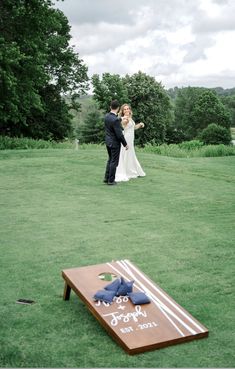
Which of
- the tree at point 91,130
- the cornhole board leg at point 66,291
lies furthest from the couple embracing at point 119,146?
the tree at point 91,130

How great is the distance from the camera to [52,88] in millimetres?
40625

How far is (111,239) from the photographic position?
7.48 meters

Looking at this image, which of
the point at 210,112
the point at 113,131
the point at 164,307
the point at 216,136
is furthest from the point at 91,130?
the point at 164,307

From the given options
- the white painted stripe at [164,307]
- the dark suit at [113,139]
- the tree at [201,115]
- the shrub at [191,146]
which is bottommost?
the white painted stripe at [164,307]

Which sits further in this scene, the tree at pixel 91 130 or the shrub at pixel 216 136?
the shrub at pixel 216 136

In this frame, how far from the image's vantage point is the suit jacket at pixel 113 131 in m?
12.7

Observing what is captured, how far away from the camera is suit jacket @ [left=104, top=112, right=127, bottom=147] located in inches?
498

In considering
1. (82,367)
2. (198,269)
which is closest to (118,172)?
(198,269)

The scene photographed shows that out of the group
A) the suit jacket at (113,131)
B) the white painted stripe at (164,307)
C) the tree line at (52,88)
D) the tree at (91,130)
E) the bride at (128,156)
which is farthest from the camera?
the tree at (91,130)

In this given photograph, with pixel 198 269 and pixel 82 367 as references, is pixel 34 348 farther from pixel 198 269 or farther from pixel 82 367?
pixel 198 269

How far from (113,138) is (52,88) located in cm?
2924

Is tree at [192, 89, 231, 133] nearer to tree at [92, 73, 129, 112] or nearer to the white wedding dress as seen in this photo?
tree at [92, 73, 129, 112]

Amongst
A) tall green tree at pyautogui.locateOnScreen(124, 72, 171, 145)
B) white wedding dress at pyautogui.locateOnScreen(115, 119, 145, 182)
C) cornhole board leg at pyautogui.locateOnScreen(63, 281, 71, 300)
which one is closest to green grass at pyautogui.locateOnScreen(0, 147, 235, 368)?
cornhole board leg at pyautogui.locateOnScreen(63, 281, 71, 300)

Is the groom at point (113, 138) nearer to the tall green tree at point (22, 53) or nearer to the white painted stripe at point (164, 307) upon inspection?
the white painted stripe at point (164, 307)
